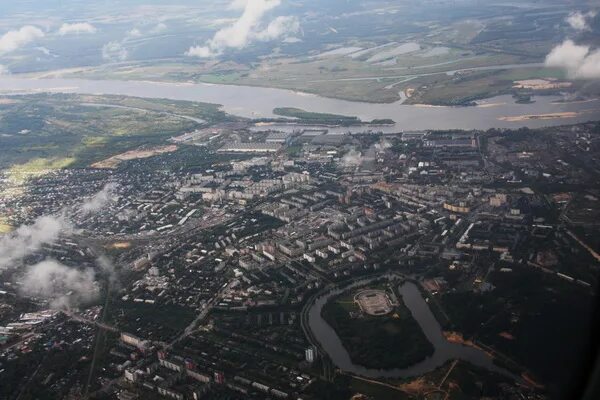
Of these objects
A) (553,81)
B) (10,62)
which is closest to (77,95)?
(10,62)

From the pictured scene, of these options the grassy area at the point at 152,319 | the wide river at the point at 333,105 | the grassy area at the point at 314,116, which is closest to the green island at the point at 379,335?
the grassy area at the point at 152,319

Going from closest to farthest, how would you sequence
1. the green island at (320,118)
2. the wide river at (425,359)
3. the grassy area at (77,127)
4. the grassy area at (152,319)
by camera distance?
the wide river at (425,359) → the grassy area at (152,319) → the grassy area at (77,127) → the green island at (320,118)

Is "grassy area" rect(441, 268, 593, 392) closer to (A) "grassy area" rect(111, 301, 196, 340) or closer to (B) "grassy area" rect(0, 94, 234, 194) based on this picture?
(A) "grassy area" rect(111, 301, 196, 340)

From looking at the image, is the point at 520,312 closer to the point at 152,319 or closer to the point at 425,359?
the point at 425,359

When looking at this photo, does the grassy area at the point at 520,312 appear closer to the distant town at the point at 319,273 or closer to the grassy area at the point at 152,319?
the distant town at the point at 319,273

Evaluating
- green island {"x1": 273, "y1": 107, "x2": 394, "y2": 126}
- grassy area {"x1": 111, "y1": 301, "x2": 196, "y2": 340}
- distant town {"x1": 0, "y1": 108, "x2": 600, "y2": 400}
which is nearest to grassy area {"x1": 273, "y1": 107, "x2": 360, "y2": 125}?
green island {"x1": 273, "y1": 107, "x2": 394, "y2": 126}

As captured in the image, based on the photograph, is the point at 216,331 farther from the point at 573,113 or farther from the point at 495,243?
the point at 573,113
